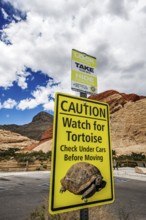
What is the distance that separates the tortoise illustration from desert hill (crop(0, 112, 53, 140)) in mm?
120066

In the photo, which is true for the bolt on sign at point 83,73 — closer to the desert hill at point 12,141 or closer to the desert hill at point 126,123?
the desert hill at point 126,123

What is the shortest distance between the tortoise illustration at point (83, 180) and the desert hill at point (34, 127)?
394 ft

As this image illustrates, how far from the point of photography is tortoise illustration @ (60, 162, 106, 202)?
194 centimetres

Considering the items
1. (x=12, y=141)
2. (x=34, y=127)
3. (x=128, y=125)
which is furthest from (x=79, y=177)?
(x=34, y=127)

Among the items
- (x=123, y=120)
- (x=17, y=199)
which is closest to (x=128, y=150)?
(x=123, y=120)

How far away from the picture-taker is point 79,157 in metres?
2.09

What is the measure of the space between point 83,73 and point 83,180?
3.62ft

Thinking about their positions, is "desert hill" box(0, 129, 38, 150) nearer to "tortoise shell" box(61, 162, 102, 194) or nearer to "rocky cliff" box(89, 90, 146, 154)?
"rocky cliff" box(89, 90, 146, 154)

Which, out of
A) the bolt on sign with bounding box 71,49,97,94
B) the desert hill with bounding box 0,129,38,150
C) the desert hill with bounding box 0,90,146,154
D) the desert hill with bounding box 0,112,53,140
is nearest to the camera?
the bolt on sign with bounding box 71,49,97,94

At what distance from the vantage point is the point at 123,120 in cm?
5612

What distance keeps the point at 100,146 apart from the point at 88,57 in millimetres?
1007

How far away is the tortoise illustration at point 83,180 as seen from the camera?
6.36 feet

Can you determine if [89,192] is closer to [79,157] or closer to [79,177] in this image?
[79,177]

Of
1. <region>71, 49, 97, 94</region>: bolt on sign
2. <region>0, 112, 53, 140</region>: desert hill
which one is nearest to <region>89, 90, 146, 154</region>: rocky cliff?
<region>71, 49, 97, 94</region>: bolt on sign
